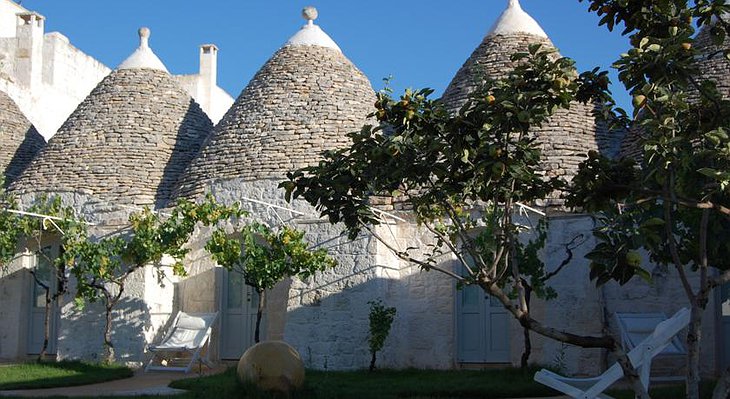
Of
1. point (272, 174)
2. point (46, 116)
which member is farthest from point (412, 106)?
point (46, 116)

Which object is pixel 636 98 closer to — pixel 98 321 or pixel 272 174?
pixel 272 174

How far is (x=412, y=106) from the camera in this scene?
265 inches

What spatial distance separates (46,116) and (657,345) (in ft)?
60.7

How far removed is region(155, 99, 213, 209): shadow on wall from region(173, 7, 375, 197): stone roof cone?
493 millimetres

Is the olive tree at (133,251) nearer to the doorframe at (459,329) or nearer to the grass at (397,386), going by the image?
the grass at (397,386)

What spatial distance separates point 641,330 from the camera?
37.9 ft

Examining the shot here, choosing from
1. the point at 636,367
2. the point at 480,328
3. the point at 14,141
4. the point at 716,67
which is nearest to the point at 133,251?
the point at 480,328

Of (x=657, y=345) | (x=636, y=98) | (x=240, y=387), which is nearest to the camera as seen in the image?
(x=636, y=98)

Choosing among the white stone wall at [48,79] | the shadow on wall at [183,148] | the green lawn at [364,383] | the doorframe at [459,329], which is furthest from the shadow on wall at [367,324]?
the white stone wall at [48,79]

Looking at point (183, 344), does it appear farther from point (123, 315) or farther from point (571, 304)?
point (571, 304)

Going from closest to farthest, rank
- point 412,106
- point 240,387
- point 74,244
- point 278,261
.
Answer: point 412,106 → point 240,387 → point 278,261 → point 74,244

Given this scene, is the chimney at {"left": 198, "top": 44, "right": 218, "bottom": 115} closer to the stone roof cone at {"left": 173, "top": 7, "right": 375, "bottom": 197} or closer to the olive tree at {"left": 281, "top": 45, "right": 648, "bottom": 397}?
the stone roof cone at {"left": 173, "top": 7, "right": 375, "bottom": 197}

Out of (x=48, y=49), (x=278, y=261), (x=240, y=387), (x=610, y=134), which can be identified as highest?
(x=48, y=49)

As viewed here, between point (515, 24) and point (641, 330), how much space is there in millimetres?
6075
